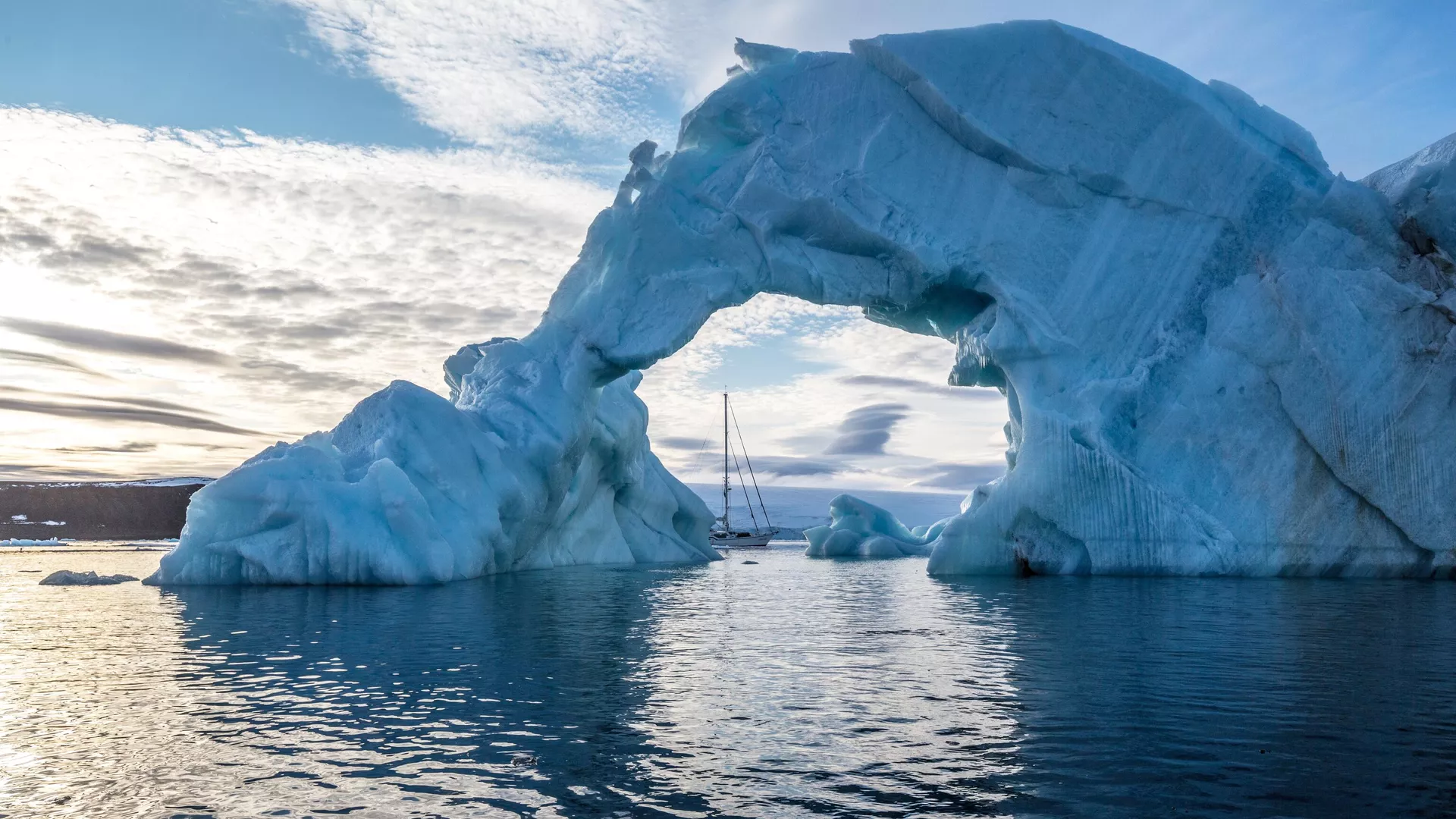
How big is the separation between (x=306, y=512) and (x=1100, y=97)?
16550 mm

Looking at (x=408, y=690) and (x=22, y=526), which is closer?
(x=408, y=690)

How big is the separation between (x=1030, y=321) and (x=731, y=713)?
1556 cm

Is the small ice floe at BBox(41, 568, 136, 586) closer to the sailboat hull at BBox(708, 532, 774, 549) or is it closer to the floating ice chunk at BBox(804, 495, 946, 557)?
the floating ice chunk at BBox(804, 495, 946, 557)

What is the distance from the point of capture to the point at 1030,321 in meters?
20.7

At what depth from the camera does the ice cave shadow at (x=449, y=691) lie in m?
5.17

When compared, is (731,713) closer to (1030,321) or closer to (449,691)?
(449,691)

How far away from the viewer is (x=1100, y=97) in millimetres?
21219

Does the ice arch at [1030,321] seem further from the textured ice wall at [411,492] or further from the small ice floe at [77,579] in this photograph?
the small ice floe at [77,579]

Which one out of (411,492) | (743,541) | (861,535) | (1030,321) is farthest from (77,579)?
(743,541)

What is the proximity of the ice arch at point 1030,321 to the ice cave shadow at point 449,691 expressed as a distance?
5.24 metres

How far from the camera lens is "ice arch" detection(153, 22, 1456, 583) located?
19078 mm

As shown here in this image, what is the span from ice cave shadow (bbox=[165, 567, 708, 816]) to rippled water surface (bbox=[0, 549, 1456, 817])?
3 centimetres

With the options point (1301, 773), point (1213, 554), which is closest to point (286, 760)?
point (1301, 773)

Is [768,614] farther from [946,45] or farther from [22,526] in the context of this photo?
[22,526]
